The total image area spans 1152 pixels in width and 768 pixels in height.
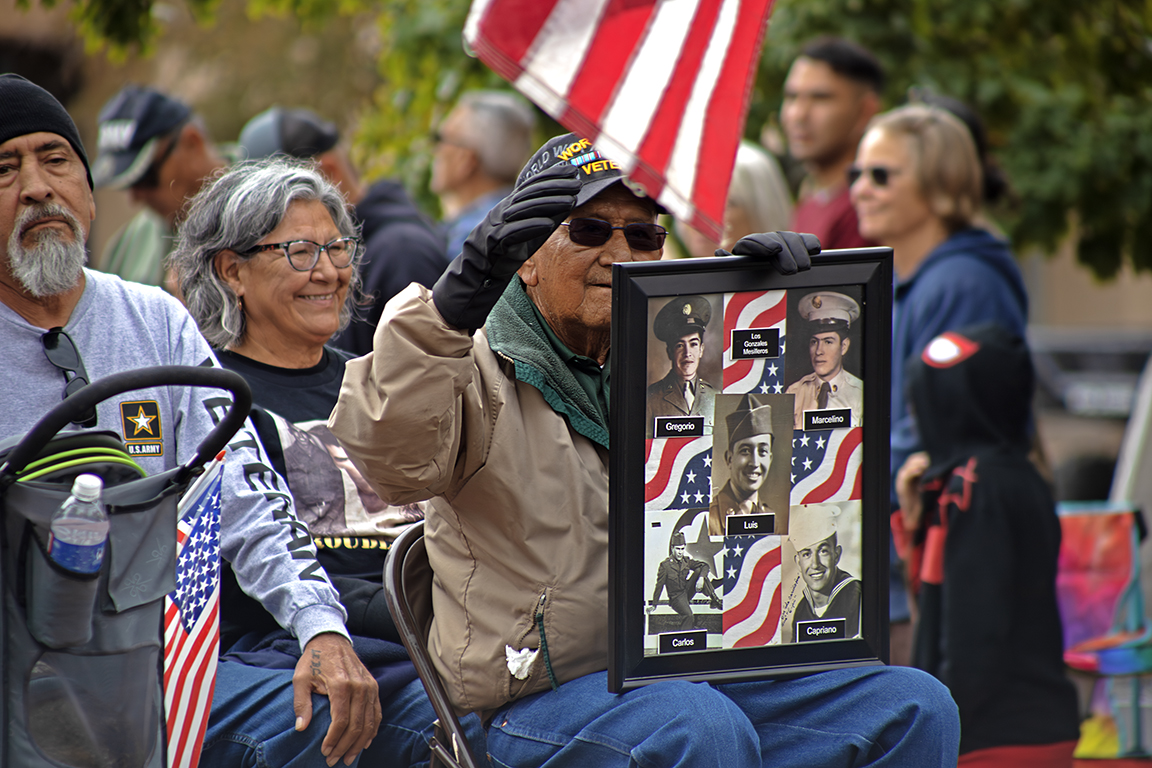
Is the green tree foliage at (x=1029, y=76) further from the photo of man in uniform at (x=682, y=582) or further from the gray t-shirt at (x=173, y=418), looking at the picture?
the photo of man in uniform at (x=682, y=582)

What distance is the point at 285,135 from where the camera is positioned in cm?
543

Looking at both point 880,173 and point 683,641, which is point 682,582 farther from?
point 880,173

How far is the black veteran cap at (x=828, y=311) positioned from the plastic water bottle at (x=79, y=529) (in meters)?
1.31

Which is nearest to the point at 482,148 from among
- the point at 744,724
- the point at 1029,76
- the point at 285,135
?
the point at 285,135

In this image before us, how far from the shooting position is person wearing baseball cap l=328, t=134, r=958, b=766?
2.29 metres

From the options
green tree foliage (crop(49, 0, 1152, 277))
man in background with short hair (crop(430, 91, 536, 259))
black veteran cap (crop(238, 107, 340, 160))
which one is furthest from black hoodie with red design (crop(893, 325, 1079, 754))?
green tree foliage (crop(49, 0, 1152, 277))

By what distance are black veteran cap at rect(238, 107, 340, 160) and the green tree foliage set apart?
7.21 ft

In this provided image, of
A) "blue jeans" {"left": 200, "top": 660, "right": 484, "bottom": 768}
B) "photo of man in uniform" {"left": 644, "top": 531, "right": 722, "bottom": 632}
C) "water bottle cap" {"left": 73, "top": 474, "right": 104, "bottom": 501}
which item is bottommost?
"blue jeans" {"left": 200, "top": 660, "right": 484, "bottom": 768}

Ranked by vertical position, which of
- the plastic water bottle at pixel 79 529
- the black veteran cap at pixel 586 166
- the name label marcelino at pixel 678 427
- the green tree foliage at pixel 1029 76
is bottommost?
the plastic water bottle at pixel 79 529

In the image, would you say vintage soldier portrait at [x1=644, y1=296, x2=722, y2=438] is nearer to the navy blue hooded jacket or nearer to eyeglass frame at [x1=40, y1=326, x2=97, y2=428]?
eyeglass frame at [x1=40, y1=326, x2=97, y2=428]

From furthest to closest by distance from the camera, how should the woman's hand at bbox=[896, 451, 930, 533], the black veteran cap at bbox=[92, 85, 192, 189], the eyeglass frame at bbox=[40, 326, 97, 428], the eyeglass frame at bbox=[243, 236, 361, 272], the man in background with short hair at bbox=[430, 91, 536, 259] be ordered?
1. the man in background with short hair at bbox=[430, 91, 536, 259]
2. the black veteran cap at bbox=[92, 85, 192, 189]
3. the woman's hand at bbox=[896, 451, 930, 533]
4. the eyeglass frame at bbox=[243, 236, 361, 272]
5. the eyeglass frame at bbox=[40, 326, 97, 428]

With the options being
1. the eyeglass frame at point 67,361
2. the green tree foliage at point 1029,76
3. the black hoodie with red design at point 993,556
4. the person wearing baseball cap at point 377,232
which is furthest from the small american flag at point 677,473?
the green tree foliage at point 1029,76

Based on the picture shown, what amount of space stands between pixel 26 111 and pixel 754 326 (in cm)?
160

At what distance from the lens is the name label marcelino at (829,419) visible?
2.44 meters
